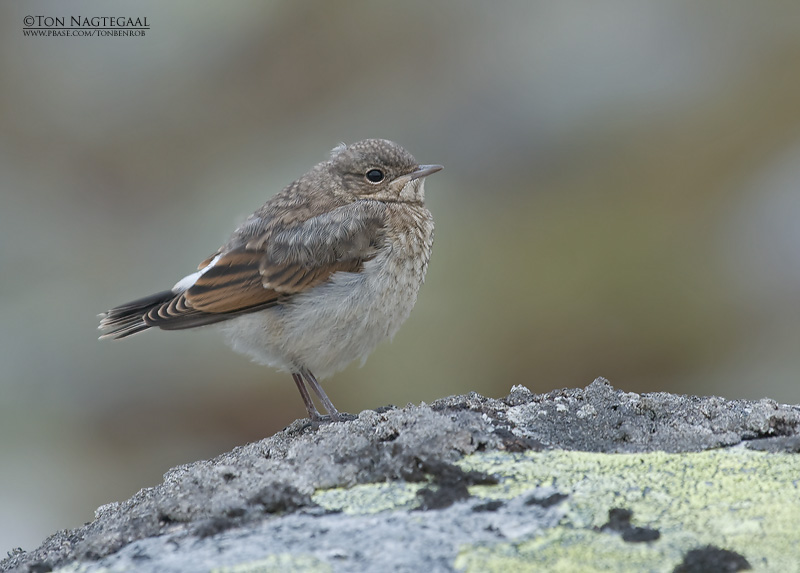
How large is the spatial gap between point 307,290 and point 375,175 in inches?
51.9

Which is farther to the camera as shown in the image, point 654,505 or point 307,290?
point 307,290

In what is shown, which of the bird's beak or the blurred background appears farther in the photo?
the blurred background

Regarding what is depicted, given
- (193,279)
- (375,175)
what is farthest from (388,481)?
(375,175)

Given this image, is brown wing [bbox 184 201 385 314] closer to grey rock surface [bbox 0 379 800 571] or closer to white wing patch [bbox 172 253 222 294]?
white wing patch [bbox 172 253 222 294]

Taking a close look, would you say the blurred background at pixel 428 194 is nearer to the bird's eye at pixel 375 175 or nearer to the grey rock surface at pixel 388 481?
the bird's eye at pixel 375 175

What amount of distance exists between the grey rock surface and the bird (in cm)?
167

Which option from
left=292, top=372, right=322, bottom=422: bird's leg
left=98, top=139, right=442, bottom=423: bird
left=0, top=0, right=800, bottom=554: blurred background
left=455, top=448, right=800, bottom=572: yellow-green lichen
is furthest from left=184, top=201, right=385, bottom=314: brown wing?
left=455, top=448, right=800, bottom=572: yellow-green lichen

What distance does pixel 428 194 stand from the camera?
9031 mm

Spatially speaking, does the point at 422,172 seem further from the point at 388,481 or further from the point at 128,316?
the point at 388,481

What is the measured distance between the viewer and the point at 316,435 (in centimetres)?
366

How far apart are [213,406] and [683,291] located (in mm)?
4545

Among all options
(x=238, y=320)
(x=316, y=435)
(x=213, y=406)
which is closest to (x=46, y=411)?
(x=213, y=406)

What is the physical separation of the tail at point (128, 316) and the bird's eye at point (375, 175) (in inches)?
64.4

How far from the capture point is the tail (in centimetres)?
609
